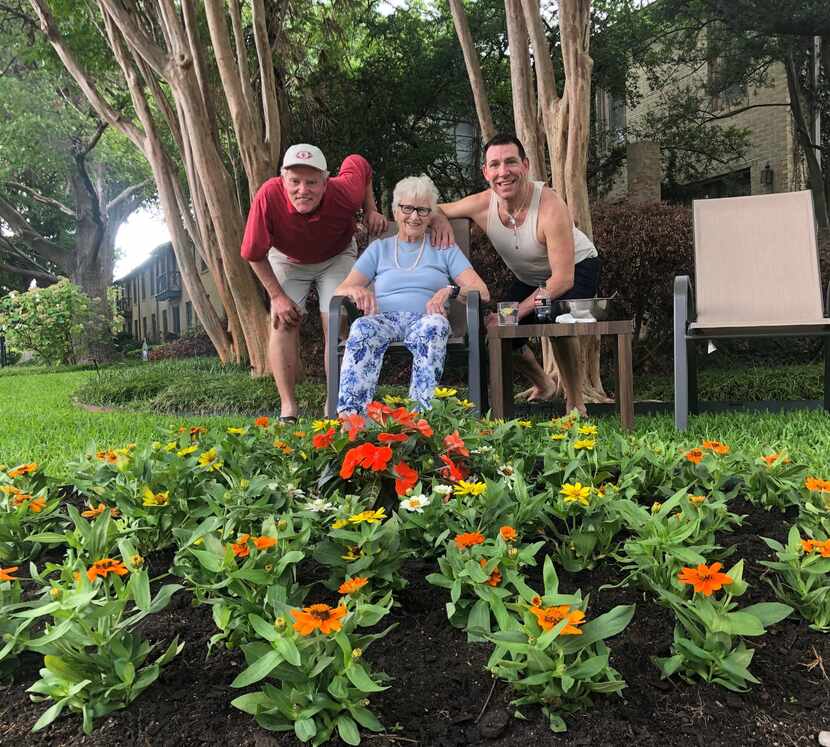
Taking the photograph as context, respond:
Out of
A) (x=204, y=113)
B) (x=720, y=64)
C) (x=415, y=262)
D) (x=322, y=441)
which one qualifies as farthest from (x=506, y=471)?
(x=720, y=64)

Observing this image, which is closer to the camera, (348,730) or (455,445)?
(348,730)

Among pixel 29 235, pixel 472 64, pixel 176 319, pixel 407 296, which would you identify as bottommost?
pixel 407 296

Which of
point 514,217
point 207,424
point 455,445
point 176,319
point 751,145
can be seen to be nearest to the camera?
point 455,445

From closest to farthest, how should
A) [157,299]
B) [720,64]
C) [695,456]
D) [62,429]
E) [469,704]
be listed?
[469,704], [695,456], [62,429], [720,64], [157,299]

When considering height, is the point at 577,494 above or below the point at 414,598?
above

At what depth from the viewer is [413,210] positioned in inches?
139

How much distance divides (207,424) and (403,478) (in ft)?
8.94

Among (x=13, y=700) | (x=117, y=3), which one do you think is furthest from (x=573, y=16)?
(x=13, y=700)

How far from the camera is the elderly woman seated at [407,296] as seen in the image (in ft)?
10.6

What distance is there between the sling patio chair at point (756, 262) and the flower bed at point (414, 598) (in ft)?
8.62

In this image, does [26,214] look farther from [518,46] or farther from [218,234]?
[518,46]

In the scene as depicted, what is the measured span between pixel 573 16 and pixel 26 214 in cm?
2616

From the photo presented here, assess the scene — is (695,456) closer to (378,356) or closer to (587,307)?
(587,307)

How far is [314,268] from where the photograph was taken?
167 inches
